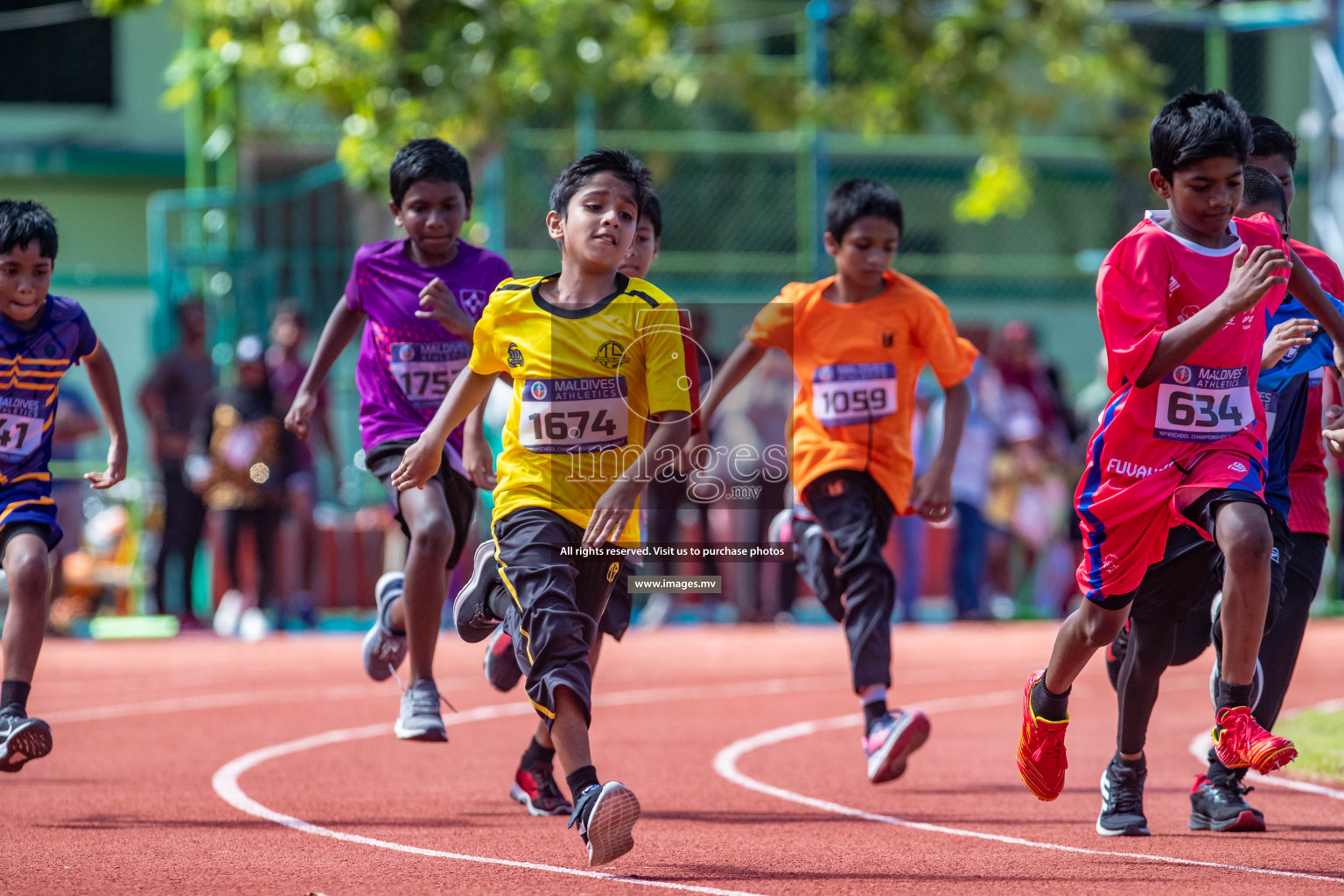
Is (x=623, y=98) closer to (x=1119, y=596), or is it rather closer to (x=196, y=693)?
(x=196, y=693)

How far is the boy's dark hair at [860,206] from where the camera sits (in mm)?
6930

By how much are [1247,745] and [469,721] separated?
15.9 ft

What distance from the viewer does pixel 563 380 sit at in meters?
5.05

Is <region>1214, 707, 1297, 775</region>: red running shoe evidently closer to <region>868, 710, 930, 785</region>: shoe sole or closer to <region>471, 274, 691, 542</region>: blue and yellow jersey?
<region>868, 710, 930, 785</region>: shoe sole

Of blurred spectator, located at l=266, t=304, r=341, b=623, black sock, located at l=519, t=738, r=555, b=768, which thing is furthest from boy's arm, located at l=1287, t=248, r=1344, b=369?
blurred spectator, located at l=266, t=304, r=341, b=623

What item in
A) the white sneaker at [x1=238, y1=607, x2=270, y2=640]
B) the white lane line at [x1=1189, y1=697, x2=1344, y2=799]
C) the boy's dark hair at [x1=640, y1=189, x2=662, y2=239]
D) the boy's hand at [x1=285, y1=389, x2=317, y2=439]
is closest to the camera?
the boy's dark hair at [x1=640, y1=189, x2=662, y2=239]

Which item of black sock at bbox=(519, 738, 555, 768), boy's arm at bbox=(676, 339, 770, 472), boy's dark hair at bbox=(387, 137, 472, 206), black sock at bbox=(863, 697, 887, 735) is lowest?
black sock at bbox=(519, 738, 555, 768)

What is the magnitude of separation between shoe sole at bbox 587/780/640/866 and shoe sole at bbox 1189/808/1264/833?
201 centimetres

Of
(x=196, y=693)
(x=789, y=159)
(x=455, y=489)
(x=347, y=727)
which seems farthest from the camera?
(x=789, y=159)

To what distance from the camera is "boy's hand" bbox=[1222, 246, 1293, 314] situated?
4.55 metres

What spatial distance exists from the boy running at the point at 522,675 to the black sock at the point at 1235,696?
1.75m

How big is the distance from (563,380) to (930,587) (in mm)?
11851

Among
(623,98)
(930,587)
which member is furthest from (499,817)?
(623,98)

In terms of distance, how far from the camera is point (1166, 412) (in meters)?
4.96
